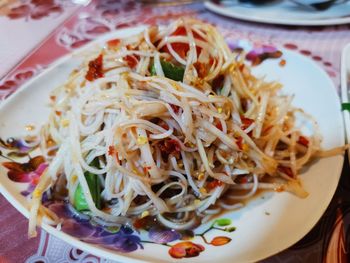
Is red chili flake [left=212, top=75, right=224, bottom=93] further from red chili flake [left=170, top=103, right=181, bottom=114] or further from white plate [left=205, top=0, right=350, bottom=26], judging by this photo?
white plate [left=205, top=0, right=350, bottom=26]

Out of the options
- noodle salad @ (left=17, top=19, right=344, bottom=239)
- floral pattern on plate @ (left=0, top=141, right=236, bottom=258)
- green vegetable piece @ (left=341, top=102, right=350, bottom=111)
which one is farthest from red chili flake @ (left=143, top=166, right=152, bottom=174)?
green vegetable piece @ (left=341, top=102, right=350, bottom=111)

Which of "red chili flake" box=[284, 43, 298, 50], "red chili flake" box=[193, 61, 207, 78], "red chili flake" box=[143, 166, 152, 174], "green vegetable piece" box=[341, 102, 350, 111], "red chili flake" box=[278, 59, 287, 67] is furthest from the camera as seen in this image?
"red chili flake" box=[284, 43, 298, 50]


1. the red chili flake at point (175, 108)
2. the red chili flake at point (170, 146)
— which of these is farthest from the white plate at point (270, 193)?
the red chili flake at point (175, 108)

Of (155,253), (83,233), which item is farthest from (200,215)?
(83,233)

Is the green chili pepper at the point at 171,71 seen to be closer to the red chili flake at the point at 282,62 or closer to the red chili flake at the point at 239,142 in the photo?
the red chili flake at the point at 239,142

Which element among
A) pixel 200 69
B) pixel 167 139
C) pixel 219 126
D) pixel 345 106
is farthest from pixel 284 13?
pixel 167 139

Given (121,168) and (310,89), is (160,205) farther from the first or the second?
(310,89)
